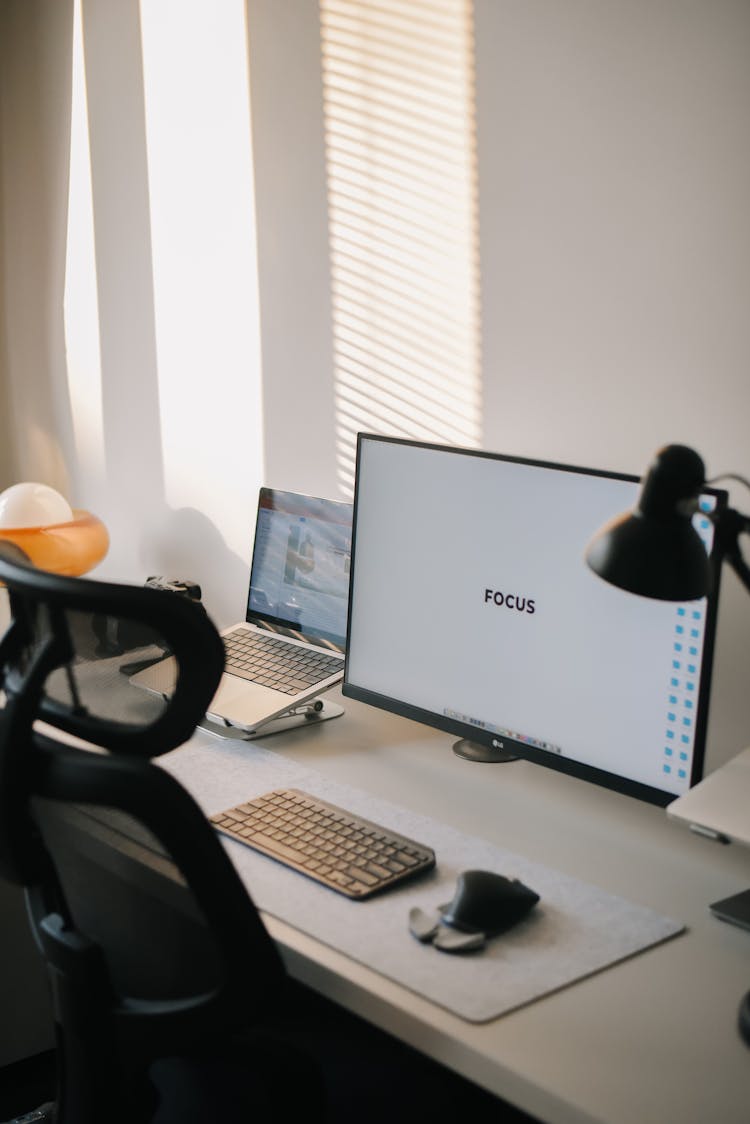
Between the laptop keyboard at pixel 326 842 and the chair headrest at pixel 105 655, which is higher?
the chair headrest at pixel 105 655

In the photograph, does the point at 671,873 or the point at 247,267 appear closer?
the point at 671,873

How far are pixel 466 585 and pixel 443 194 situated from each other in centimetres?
62

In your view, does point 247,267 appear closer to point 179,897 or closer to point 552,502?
point 552,502

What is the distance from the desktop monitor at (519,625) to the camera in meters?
1.44

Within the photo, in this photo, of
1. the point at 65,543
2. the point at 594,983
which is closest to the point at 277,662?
the point at 65,543

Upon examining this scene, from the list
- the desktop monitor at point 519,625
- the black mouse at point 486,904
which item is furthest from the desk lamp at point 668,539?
the black mouse at point 486,904

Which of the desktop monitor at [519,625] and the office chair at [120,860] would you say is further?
the desktop monitor at [519,625]

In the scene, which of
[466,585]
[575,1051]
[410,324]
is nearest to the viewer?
[575,1051]

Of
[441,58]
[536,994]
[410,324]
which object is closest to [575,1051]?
[536,994]

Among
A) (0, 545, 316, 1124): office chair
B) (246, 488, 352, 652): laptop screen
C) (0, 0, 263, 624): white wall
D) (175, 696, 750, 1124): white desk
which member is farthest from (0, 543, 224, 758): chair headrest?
(0, 0, 263, 624): white wall

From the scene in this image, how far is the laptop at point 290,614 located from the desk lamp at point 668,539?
73 centimetres

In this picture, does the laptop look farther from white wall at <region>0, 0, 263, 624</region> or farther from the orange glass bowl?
the orange glass bowl

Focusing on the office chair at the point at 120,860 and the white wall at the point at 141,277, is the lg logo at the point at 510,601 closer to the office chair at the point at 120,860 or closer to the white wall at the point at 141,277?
the office chair at the point at 120,860

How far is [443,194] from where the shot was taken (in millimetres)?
1822
